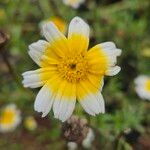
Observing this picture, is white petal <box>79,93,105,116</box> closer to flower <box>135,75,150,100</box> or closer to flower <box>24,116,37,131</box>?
flower <box>135,75,150,100</box>

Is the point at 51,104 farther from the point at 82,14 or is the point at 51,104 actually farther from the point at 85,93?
the point at 82,14

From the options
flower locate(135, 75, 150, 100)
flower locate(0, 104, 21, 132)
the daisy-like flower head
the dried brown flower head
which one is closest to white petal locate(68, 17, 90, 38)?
the daisy-like flower head

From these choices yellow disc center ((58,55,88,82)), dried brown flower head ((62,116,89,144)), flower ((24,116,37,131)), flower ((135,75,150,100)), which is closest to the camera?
yellow disc center ((58,55,88,82))

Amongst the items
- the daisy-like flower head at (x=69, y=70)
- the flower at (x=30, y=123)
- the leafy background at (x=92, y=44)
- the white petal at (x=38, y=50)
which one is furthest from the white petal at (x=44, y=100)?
the flower at (x=30, y=123)

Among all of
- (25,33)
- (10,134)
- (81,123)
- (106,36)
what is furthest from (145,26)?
(81,123)

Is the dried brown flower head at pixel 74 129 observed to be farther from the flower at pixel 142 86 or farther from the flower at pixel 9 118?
the flower at pixel 9 118
